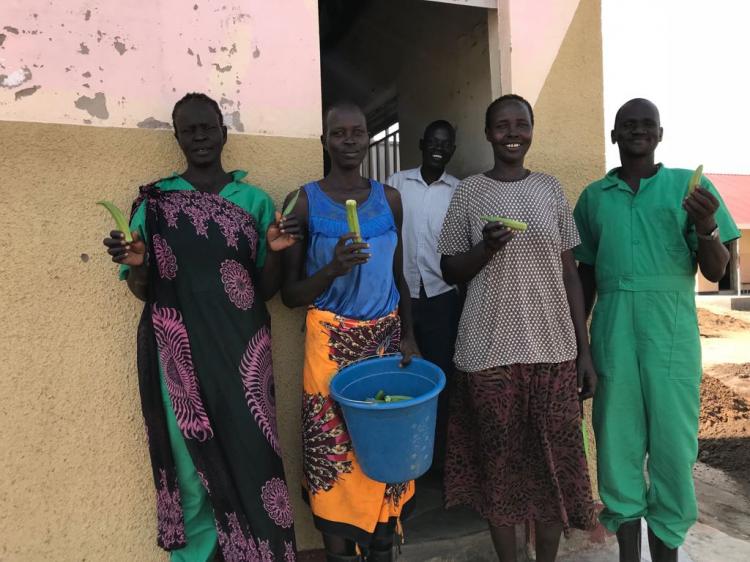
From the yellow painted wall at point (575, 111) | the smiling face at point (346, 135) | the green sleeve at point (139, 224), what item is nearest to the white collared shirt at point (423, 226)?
the yellow painted wall at point (575, 111)

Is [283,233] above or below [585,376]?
above

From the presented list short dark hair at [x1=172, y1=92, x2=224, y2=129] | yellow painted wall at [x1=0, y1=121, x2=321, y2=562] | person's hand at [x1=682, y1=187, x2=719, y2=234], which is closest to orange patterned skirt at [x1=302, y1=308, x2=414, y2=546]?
yellow painted wall at [x1=0, y1=121, x2=321, y2=562]

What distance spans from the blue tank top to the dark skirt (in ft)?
1.60

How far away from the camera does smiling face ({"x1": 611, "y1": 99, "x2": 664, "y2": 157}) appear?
2225 mm

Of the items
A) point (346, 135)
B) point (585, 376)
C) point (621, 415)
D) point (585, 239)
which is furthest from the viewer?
point (585, 239)

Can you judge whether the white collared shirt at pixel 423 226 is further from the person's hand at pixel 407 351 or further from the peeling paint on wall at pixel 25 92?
the peeling paint on wall at pixel 25 92

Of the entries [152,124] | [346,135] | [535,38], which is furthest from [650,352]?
[152,124]

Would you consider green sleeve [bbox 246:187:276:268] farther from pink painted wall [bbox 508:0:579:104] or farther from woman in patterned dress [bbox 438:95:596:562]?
pink painted wall [bbox 508:0:579:104]

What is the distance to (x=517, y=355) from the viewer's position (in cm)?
197

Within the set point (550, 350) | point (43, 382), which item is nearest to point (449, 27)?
point (550, 350)

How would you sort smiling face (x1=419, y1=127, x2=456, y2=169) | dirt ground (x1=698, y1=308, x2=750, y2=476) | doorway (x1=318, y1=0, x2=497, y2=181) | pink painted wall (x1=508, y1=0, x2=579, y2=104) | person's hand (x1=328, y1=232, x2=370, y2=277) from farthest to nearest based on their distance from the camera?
1. dirt ground (x1=698, y1=308, x2=750, y2=476)
2. doorway (x1=318, y1=0, x2=497, y2=181)
3. smiling face (x1=419, y1=127, x2=456, y2=169)
4. pink painted wall (x1=508, y1=0, x2=579, y2=104)
5. person's hand (x1=328, y1=232, x2=370, y2=277)

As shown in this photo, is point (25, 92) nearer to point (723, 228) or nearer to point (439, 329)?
point (439, 329)

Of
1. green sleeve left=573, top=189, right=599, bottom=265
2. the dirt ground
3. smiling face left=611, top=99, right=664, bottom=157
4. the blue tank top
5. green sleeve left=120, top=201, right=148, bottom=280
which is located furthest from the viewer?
the dirt ground

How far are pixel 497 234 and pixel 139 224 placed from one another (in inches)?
49.6
